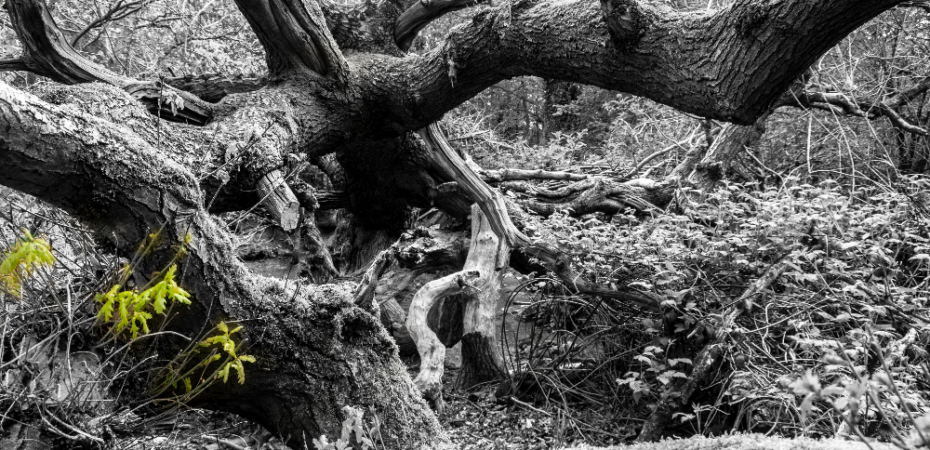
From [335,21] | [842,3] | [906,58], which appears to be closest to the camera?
[842,3]

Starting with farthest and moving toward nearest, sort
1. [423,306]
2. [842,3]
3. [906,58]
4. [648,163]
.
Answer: [648,163] < [906,58] < [423,306] < [842,3]

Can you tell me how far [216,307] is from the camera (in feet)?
9.26

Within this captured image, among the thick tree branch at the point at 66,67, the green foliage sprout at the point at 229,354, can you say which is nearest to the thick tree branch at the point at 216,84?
the thick tree branch at the point at 66,67

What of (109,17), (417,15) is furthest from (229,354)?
(109,17)

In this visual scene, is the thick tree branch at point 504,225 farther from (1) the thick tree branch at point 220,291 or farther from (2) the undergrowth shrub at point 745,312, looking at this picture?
(1) the thick tree branch at point 220,291

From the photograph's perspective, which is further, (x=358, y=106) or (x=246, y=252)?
(x=246, y=252)

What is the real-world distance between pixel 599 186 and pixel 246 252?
3.57m

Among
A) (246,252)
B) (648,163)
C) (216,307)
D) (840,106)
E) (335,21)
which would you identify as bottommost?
(246,252)

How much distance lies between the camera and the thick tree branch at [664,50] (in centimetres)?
289

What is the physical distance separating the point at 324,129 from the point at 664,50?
2.65m

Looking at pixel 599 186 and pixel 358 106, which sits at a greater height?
pixel 358 106

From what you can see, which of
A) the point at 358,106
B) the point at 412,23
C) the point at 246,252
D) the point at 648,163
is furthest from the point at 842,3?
the point at 246,252

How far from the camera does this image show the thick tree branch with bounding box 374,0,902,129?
114 inches

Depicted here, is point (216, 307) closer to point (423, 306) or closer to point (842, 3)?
point (423, 306)
